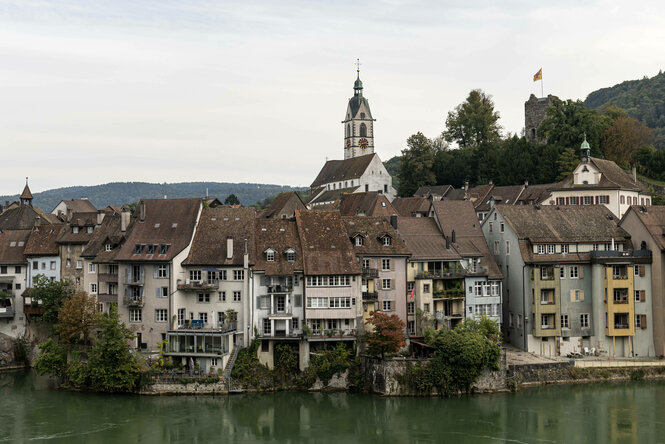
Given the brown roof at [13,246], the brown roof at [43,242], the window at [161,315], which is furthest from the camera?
the brown roof at [13,246]

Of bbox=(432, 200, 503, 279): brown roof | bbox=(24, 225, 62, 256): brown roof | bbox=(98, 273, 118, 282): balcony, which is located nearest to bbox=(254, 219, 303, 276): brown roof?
bbox=(98, 273, 118, 282): balcony

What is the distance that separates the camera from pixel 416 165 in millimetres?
129000

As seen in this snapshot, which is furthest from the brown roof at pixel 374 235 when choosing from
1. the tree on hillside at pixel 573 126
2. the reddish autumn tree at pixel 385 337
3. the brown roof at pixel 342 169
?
the brown roof at pixel 342 169

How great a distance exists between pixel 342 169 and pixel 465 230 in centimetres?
7164

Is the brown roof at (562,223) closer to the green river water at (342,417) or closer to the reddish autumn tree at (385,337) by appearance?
the green river water at (342,417)

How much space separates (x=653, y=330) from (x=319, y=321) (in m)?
26.9

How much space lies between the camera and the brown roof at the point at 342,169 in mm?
134875

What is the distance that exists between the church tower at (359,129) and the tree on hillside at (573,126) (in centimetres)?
5526

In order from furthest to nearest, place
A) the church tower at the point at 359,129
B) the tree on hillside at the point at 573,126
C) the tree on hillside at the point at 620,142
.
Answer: the church tower at the point at 359,129 < the tree on hillside at the point at 620,142 < the tree on hillside at the point at 573,126

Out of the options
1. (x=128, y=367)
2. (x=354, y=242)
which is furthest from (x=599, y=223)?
(x=128, y=367)

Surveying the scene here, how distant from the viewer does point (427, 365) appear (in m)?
57.1

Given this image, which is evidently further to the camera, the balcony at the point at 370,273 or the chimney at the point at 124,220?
the chimney at the point at 124,220

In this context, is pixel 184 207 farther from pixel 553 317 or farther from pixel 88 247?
pixel 553 317

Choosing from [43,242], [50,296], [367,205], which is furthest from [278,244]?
[367,205]
